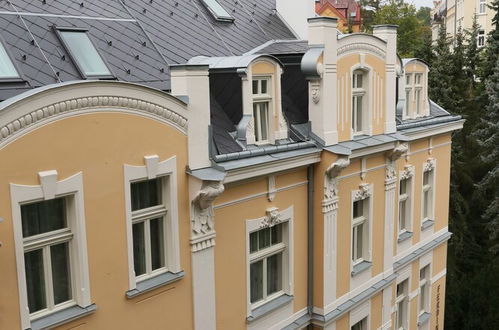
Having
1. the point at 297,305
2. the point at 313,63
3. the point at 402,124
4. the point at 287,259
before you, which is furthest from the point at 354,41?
the point at 297,305

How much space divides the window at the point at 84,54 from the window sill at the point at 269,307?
16.8 feet

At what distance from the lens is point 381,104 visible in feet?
48.3

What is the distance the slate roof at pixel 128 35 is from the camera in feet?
31.7

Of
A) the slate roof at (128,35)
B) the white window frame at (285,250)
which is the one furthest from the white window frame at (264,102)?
the slate roof at (128,35)

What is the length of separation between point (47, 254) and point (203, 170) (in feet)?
9.40

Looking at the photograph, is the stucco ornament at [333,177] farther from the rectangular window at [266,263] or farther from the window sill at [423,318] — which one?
the window sill at [423,318]

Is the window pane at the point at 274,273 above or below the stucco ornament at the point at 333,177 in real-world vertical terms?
below

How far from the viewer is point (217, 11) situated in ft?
49.2

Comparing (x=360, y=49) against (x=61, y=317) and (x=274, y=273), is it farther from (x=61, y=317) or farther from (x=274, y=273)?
(x=61, y=317)

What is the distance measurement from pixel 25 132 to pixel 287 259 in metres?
6.64

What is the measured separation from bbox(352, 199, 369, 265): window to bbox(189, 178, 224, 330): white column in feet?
17.0

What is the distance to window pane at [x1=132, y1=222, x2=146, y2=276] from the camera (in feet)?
29.9

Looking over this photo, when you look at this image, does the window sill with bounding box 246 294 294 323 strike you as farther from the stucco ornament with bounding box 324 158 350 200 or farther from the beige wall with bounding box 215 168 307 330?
the stucco ornament with bounding box 324 158 350 200

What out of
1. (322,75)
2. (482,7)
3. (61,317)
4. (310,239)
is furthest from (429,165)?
(482,7)
